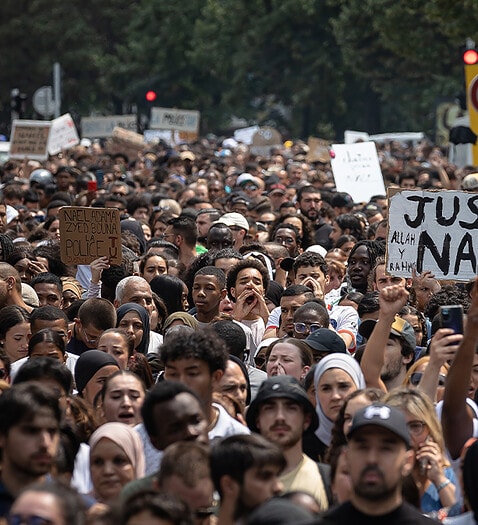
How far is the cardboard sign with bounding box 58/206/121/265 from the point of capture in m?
12.2

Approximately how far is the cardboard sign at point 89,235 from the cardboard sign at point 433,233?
2503 mm

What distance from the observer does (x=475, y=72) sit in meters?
17.3

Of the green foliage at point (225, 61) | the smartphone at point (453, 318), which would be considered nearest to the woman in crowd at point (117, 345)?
the smartphone at point (453, 318)

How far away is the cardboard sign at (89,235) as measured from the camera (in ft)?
40.0

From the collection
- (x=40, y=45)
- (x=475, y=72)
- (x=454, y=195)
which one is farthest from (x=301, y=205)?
(x=40, y=45)

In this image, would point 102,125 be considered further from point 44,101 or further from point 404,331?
point 404,331

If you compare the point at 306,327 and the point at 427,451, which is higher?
the point at 306,327

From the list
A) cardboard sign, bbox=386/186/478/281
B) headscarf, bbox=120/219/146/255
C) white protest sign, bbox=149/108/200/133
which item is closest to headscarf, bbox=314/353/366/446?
cardboard sign, bbox=386/186/478/281

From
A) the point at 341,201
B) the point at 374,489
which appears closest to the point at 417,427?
the point at 374,489

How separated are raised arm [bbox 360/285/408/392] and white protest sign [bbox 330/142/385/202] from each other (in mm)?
12198

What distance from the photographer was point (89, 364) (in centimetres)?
853

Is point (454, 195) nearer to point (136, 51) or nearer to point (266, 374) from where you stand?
point (266, 374)

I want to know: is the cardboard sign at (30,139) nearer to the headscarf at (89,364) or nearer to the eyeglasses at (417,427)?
the headscarf at (89,364)

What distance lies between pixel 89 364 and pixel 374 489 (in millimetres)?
3168
